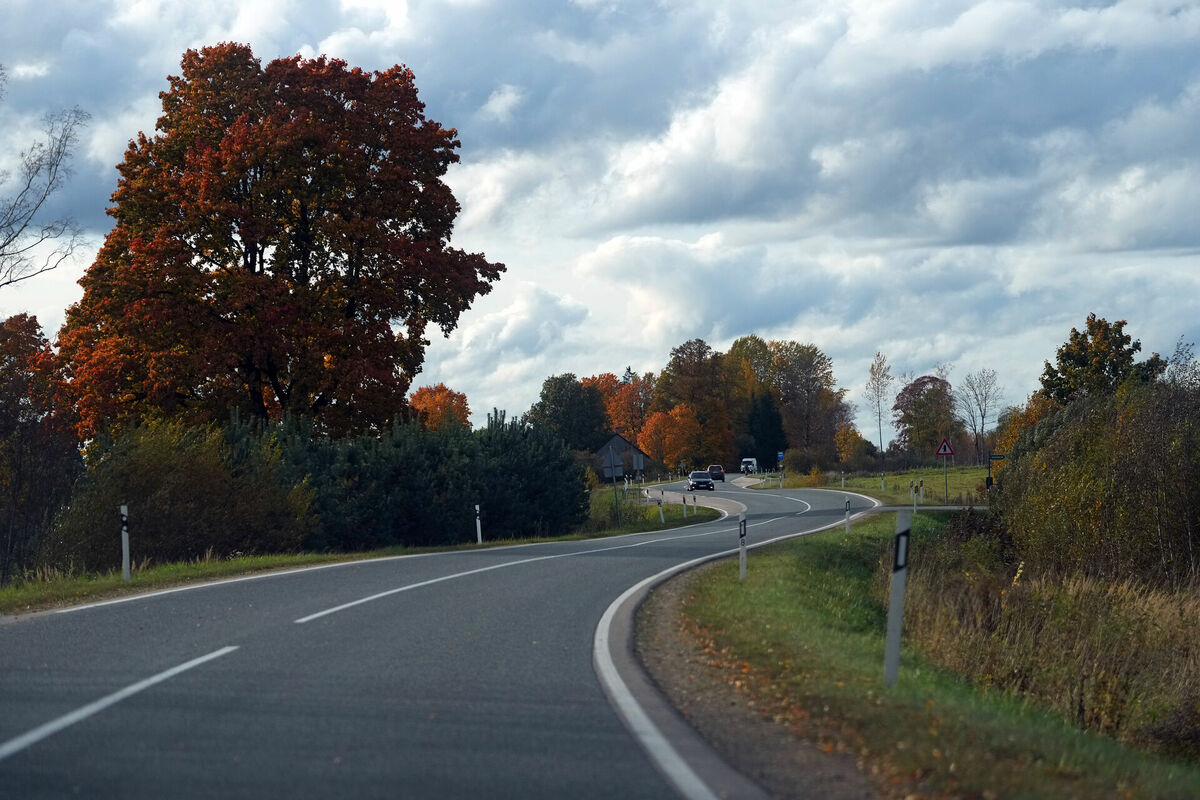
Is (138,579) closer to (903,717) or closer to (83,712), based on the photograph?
(83,712)

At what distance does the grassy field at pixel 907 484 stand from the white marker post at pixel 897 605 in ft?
129

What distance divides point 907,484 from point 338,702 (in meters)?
64.3

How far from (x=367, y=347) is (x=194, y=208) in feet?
17.4

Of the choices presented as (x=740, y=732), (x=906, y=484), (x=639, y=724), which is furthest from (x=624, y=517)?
(x=740, y=732)

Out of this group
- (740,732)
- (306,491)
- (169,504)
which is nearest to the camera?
(740,732)

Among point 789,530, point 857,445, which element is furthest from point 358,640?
point 857,445

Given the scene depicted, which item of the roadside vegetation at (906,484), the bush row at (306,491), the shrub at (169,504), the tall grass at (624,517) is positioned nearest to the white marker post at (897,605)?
the bush row at (306,491)

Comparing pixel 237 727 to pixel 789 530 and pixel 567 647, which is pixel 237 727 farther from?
pixel 789 530

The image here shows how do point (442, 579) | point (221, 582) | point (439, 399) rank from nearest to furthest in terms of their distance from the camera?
point (221, 582), point (442, 579), point (439, 399)

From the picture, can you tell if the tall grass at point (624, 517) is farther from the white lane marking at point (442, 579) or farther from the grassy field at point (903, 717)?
the grassy field at point (903, 717)

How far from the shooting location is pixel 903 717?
22.3 ft

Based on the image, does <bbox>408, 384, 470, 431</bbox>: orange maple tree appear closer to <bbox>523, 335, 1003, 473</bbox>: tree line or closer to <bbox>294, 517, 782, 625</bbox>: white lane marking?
<bbox>523, 335, 1003, 473</bbox>: tree line

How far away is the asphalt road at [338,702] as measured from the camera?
5523mm

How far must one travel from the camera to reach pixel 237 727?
658 cm
